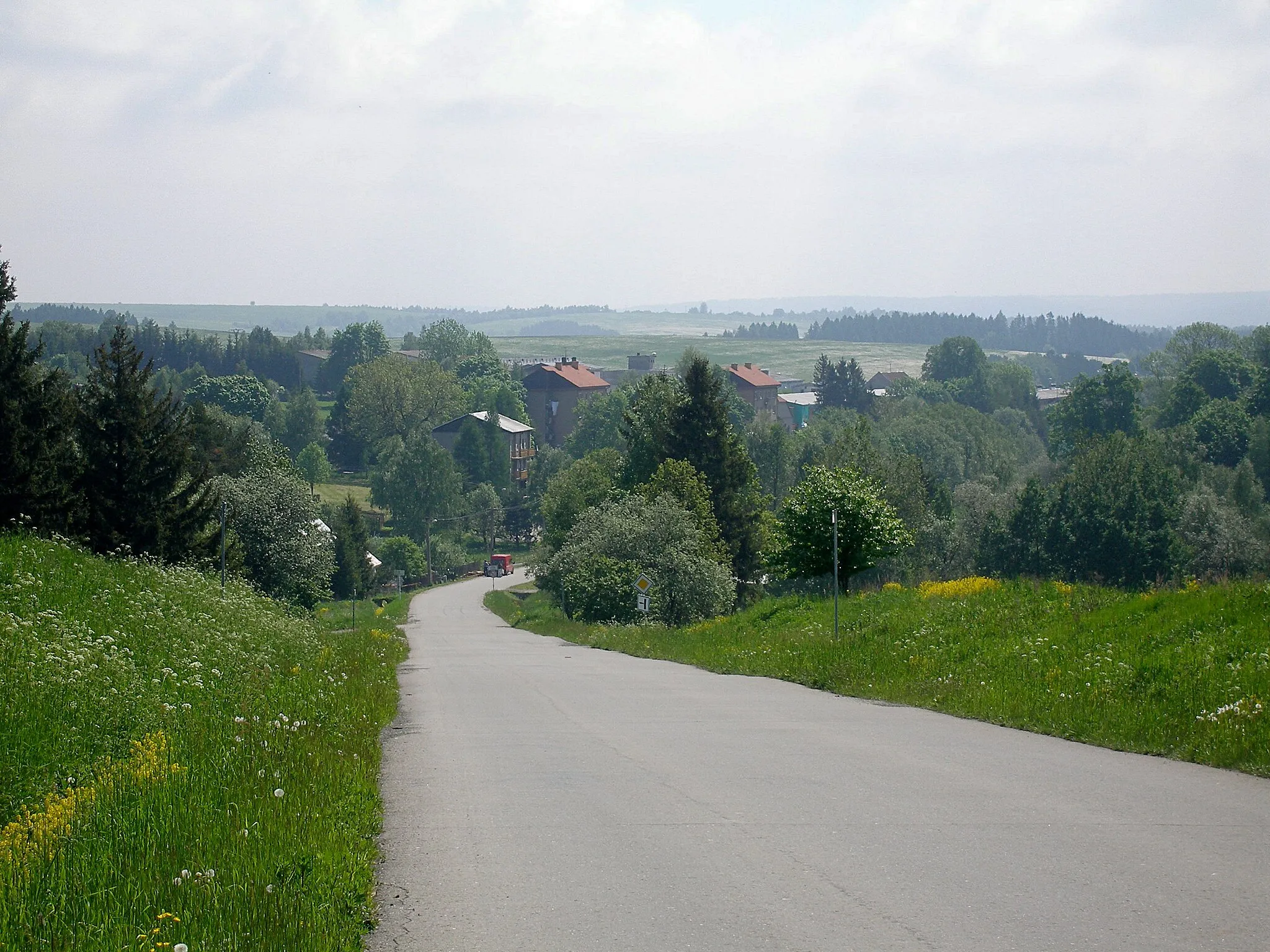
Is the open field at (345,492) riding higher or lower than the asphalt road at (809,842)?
lower

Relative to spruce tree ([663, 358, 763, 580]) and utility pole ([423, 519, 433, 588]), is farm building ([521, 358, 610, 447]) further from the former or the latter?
spruce tree ([663, 358, 763, 580])

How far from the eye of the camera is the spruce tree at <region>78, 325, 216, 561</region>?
3681cm

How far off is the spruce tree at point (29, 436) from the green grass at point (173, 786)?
11089mm

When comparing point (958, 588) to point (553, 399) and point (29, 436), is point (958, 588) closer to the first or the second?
point (29, 436)

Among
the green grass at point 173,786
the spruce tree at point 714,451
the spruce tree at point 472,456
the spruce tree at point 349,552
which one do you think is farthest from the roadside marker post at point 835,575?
the spruce tree at point 472,456

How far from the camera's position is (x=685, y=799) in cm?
866

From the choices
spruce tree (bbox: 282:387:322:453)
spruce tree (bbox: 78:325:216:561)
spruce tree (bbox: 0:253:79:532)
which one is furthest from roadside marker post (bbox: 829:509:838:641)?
spruce tree (bbox: 282:387:322:453)

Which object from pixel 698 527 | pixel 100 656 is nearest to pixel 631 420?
pixel 698 527

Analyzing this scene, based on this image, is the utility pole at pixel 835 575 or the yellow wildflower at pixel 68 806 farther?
the utility pole at pixel 835 575

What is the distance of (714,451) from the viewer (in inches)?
2591

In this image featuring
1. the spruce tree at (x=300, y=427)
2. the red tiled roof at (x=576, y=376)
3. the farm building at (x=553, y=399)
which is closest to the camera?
the spruce tree at (x=300, y=427)

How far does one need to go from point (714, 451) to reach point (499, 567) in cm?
4958

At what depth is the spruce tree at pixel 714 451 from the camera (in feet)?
216

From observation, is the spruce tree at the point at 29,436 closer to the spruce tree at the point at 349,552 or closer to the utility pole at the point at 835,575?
the utility pole at the point at 835,575
